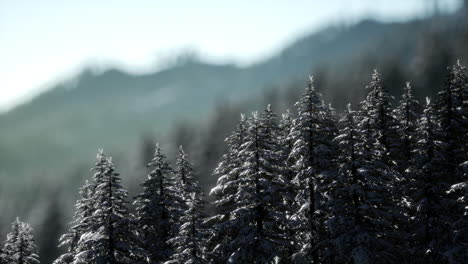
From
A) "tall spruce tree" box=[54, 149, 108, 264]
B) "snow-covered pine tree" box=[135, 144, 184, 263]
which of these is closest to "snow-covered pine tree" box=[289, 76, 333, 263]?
"snow-covered pine tree" box=[135, 144, 184, 263]

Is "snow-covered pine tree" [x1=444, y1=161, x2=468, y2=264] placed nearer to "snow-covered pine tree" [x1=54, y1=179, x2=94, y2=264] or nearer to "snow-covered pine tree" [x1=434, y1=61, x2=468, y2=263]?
"snow-covered pine tree" [x1=434, y1=61, x2=468, y2=263]

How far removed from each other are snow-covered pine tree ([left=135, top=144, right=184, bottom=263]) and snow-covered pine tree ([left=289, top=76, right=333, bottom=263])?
328 inches

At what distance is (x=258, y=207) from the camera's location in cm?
2300

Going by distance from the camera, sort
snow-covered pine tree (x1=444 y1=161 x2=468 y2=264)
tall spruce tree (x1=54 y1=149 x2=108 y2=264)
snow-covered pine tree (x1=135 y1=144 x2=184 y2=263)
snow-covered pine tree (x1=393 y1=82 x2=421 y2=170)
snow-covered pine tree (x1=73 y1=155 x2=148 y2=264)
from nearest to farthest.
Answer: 1. snow-covered pine tree (x1=444 y1=161 x2=468 y2=264)
2. snow-covered pine tree (x1=73 y1=155 x2=148 y2=264)
3. tall spruce tree (x1=54 y1=149 x2=108 y2=264)
4. snow-covered pine tree (x1=135 y1=144 x2=184 y2=263)
5. snow-covered pine tree (x1=393 y1=82 x2=421 y2=170)

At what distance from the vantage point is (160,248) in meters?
27.4

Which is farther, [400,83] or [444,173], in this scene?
[400,83]

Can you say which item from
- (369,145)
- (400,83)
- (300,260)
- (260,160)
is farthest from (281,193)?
(400,83)

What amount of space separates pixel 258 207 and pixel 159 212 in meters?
7.93

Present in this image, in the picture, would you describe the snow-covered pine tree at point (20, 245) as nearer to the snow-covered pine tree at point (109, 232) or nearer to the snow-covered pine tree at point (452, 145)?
the snow-covered pine tree at point (109, 232)

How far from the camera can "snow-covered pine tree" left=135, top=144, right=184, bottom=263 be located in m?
27.2

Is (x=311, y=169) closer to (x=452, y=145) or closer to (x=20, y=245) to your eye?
(x=452, y=145)

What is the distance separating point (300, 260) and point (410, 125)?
546 inches

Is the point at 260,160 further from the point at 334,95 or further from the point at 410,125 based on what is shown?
the point at 334,95

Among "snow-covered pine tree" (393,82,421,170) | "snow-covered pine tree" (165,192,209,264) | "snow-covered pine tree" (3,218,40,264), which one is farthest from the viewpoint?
"snow-covered pine tree" (3,218,40,264)
